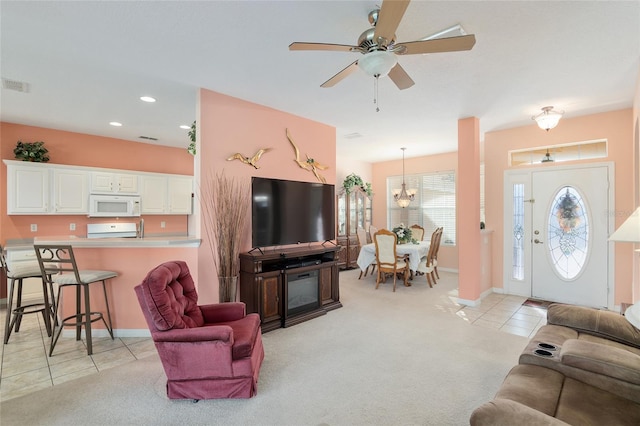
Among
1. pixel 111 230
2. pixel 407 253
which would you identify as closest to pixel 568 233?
pixel 407 253

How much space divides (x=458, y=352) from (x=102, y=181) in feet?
20.1

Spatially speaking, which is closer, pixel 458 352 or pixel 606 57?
pixel 606 57

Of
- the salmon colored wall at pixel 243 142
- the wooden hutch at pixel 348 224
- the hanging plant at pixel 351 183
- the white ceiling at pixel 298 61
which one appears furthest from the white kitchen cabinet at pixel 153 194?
the hanging plant at pixel 351 183

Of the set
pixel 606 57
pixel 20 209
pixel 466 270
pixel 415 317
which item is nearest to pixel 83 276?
pixel 20 209

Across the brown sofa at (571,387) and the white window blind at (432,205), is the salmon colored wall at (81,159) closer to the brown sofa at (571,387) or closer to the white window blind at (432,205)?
the white window blind at (432,205)

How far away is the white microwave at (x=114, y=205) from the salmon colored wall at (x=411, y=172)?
587cm

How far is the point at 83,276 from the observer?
3064mm

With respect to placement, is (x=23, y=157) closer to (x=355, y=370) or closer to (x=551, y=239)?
(x=355, y=370)

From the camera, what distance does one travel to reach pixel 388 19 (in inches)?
65.1

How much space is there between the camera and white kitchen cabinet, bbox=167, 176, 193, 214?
19.9 feet

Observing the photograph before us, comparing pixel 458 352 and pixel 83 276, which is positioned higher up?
pixel 83 276

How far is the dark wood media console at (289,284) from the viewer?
350 cm

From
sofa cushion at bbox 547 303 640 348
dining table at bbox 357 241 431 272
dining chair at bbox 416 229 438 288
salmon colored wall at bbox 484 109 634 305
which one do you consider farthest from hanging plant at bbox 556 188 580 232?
sofa cushion at bbox 547 303 640 348

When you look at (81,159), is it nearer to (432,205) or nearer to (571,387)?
(571,387)
